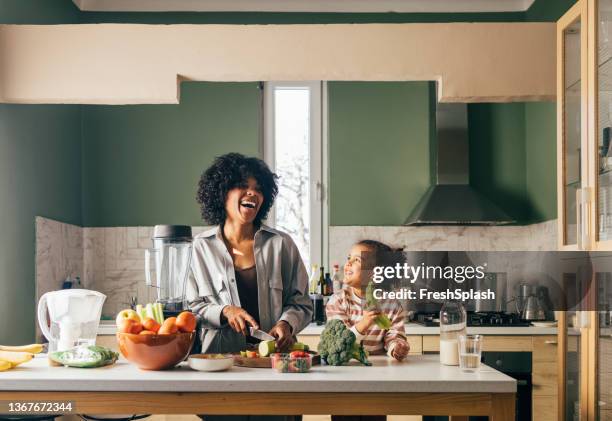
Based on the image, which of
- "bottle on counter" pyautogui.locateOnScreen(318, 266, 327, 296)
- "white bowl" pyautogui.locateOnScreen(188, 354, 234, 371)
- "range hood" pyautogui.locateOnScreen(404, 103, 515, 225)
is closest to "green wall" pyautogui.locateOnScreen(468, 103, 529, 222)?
"range hood" pyautogui.locateOnScreen(404, 103, 515, 225)

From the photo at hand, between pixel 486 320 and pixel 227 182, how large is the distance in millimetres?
2175

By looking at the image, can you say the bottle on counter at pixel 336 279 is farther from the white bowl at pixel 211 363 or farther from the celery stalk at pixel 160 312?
the white bowl at pixel 211 363

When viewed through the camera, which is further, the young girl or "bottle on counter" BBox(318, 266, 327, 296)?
"bottle on counter" BBox(318, 266, 327, 296)

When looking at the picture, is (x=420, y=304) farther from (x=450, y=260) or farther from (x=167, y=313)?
(x=167, y=313)

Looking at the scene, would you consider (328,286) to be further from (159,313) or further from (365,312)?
(159,313)

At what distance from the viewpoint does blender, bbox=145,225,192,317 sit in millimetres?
2928

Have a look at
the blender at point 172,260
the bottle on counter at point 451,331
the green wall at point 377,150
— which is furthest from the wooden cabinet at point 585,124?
the green wall at point 377,150

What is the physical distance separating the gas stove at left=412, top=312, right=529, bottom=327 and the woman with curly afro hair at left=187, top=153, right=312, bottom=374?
1.63 m

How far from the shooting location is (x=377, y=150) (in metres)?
5.26

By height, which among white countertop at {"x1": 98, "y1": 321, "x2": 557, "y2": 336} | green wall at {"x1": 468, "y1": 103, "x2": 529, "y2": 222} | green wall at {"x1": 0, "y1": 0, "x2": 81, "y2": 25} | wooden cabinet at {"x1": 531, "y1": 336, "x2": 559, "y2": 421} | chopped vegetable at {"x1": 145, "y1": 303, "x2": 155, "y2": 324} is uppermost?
green wall at {"x1": 0, "y1": 0, "x2": 81, "y2": 25}

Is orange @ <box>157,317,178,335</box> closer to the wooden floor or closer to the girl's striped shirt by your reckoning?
the girl's striped shirt

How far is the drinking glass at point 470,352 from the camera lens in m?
2.50

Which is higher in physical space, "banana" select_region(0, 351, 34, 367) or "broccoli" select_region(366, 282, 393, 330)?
"broccoli" select_region(366, 282, 393, 330)

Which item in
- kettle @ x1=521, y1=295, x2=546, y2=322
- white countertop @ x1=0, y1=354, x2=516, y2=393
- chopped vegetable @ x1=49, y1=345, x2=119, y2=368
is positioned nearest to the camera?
white countertop @ x1=0, y1=354, x2=516, y2=393
